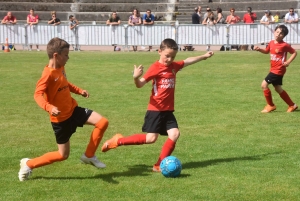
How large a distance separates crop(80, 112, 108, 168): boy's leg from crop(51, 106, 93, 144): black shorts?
9 centimetres

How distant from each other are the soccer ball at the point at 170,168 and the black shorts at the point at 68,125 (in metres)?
1.12

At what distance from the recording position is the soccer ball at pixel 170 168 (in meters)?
6.88

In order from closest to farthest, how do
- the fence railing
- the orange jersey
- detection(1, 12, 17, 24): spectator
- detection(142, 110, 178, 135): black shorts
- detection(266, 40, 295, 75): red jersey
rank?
1. the orange jersey
2. detection(142, 110, 178, 135): black shorts
3. detection(266, 40, 295, 75): red jersey
4. the fence railing
5. detection(1, 12, 17, 24): spectator

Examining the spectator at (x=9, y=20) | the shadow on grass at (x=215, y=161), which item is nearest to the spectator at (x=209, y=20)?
the spectator at (x=9, y=20)

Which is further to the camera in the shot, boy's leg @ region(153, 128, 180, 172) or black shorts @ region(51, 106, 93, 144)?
boy's leg @ region(153, 128, 180, 172)

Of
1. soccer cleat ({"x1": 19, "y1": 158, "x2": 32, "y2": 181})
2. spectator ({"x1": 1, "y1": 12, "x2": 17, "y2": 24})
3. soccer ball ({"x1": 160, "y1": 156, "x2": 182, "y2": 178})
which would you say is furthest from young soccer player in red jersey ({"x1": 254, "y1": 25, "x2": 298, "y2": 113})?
spectator ({"x1": 1, "y1": 12, "x2": 17, "y2": 24})

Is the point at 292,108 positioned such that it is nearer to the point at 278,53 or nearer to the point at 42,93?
the point at 278,53

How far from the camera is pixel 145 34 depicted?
26.3 meters

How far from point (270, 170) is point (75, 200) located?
8.33ft

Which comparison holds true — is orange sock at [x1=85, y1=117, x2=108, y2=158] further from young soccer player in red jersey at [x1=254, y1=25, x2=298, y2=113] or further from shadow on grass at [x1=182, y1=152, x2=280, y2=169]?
young soccer player in red jersey at [x1=254, y1=25, x2=298, y2=113]

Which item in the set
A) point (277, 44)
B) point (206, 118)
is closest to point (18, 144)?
point (206, 118)

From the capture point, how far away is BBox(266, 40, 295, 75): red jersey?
1181cm

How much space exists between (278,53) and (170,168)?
5.78 m

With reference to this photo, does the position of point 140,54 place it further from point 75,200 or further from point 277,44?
point 75,200
